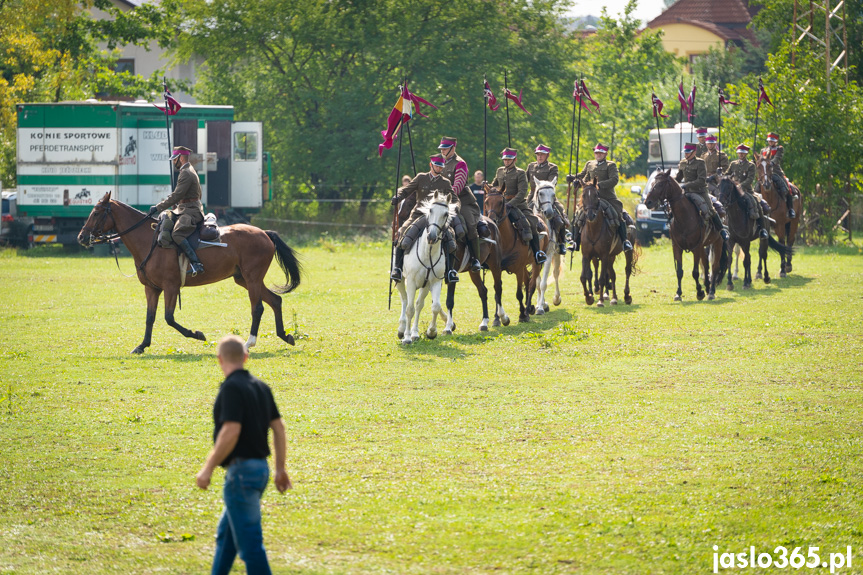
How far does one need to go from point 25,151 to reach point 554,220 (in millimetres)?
18427

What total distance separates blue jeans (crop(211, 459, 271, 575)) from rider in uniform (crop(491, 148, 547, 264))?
1246 cm

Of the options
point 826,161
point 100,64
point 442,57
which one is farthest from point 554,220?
point 100,64

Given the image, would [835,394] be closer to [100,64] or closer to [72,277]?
[72,277]

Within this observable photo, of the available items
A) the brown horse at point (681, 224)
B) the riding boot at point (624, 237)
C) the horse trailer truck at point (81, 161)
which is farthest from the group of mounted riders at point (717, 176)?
the horse trailer truck at point (81, 161)

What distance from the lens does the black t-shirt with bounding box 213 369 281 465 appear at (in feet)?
18.6

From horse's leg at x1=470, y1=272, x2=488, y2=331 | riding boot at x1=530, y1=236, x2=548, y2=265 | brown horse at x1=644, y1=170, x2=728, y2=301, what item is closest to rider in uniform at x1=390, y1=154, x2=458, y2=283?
horse's leg at x1=470, y1=272, x2=488, y2=331

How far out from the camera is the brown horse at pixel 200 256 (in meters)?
15.4

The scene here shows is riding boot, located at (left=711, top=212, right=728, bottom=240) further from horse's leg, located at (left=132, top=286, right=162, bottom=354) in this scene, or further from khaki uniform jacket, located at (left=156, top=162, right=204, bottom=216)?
horse's leg, located at (left=132, top=286, right=162, bottom=354)

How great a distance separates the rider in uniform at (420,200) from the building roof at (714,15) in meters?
73.3

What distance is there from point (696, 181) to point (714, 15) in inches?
2879

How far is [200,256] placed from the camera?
50.3 feet

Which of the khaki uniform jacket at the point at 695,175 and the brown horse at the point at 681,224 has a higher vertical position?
the khaki uniform jacket at the point at 695,175

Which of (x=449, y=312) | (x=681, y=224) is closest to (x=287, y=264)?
(x=449, y=312)

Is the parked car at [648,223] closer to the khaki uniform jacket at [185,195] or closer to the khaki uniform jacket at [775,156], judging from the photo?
the khaki uniform jacket at [775,156]
